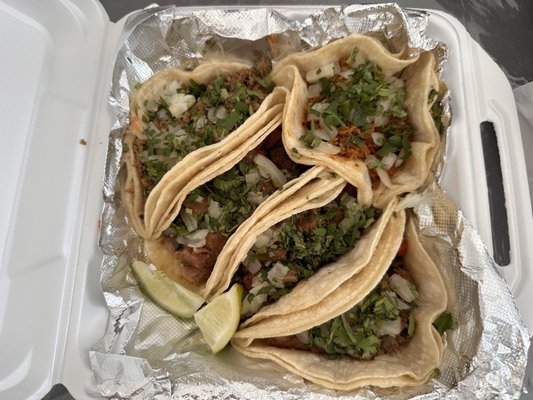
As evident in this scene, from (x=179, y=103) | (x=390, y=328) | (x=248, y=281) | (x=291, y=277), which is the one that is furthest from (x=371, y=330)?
(x=179, y=103)

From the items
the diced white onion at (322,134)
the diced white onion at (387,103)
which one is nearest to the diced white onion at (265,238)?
the diced white onion at (322,134)

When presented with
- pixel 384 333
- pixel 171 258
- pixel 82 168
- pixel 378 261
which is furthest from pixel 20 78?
pixel 384 333

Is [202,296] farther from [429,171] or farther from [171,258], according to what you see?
[429,171]

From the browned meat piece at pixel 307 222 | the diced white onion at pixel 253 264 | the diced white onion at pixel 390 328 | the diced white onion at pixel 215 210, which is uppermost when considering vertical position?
the diced white onion at pixel 215 210

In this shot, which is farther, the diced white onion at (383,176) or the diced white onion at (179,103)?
the diced white onion at (179,103)

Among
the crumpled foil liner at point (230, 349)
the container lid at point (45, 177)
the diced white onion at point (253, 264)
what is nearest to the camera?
the crumpled foil liner at point (230, 349)

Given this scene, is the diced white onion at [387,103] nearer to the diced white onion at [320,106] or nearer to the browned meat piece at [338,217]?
the diced white onion at [320,106]
